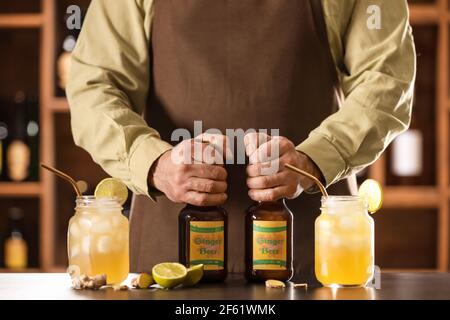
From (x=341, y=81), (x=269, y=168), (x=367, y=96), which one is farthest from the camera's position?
(x=341, y=81)

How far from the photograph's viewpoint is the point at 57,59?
8.89 ft

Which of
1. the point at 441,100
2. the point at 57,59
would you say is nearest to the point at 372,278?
the point at 441,100

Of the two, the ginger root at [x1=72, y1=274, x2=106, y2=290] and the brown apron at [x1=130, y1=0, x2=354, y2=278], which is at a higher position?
the brown apron at [x1=130, y1=0, x2=354, y2=278]

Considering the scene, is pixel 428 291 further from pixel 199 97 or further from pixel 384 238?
pixel 384 238

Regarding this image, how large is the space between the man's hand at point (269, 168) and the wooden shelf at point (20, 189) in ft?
5.21

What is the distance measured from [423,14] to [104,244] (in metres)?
1.78

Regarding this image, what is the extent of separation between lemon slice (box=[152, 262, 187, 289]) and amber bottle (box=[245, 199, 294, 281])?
116 millimetres

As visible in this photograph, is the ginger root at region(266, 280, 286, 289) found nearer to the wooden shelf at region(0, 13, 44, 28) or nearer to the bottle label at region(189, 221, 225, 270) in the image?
the bottle label at region(189, 221, 225, 270)

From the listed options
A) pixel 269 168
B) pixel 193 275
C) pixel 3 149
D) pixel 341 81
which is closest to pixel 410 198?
pixel 341 81

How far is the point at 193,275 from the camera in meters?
1.17

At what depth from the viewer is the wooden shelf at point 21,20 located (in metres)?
2.69

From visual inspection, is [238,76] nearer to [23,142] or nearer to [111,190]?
[111,190]

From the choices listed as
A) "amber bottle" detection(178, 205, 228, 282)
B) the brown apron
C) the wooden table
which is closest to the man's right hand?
"amber bottle" detection(178, 205, 228, 282)

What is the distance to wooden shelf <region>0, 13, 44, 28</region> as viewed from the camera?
2.69 metres
